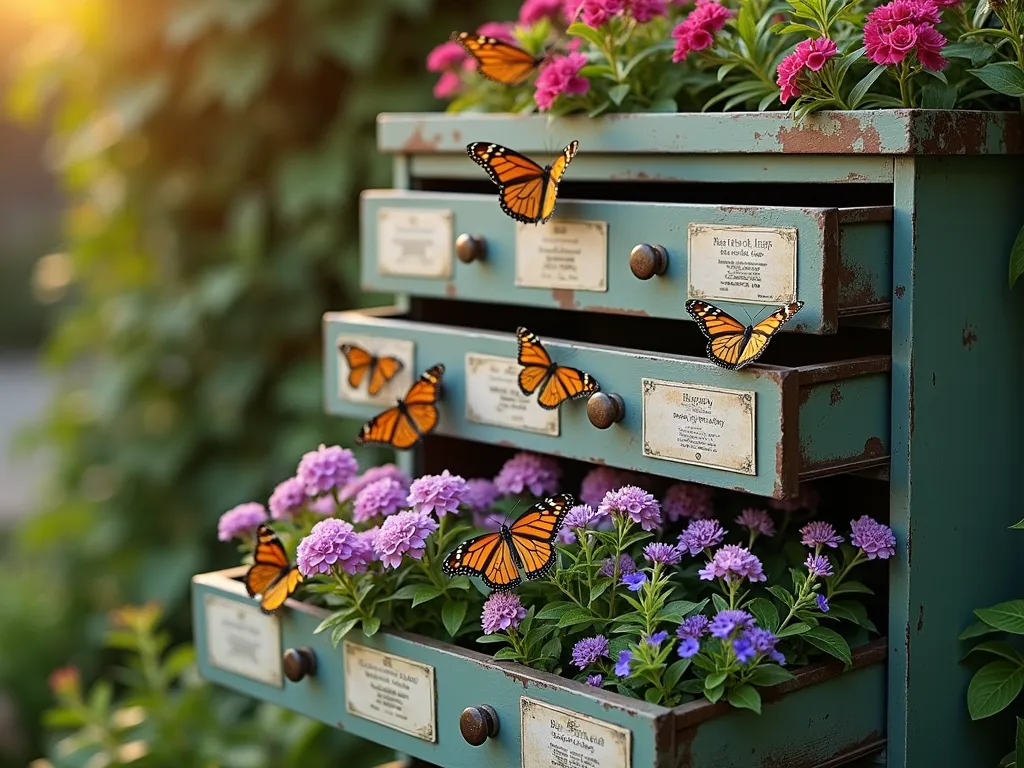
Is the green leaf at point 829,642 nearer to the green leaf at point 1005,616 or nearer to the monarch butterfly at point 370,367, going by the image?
the green leaf at point 1005,616

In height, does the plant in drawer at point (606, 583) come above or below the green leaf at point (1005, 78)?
below

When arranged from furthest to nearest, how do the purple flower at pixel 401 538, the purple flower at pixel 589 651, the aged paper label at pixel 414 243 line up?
the aged paper label at pixel 414 243, the purple flower at pixel 401 538, the purple flower at pixel 589 651

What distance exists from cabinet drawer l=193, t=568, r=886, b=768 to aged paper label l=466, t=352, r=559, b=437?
0.29 metres

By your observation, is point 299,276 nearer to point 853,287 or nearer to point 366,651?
point 366,651

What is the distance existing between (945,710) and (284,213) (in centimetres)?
Result: 191

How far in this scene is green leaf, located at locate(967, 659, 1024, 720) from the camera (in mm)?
1533

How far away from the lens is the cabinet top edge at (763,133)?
1.41 meters

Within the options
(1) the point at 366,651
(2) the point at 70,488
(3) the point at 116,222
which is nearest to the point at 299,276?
(3) the point at 116,222

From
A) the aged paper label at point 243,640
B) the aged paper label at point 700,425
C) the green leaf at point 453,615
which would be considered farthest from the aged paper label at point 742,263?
the aged paper label at point 243,640

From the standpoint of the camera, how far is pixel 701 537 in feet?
4.98

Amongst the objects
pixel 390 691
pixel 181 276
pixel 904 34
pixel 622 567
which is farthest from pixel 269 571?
pixel 181 276

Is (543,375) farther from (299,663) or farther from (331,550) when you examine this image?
(299,663)

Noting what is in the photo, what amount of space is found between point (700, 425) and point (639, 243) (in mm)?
241

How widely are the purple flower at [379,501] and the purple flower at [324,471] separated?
7 centimetres
